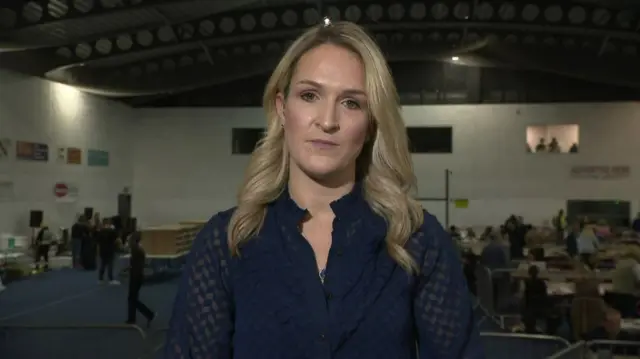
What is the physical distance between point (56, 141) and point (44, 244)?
3.81 m

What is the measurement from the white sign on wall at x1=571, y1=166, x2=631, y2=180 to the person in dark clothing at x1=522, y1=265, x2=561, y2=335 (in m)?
18.5

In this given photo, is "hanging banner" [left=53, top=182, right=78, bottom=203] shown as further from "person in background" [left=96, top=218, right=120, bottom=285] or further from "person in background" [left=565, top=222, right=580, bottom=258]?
"person in background" [left=565, top=222, right=580, bottom=258]

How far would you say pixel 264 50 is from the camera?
2709 centimetres

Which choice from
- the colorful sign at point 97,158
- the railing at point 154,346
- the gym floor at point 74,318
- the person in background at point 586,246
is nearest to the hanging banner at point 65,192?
the colorful sign at point 97,158

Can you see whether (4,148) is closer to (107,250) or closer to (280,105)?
(107,250)

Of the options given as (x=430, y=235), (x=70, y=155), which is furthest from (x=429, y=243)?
(x=70, y=155)

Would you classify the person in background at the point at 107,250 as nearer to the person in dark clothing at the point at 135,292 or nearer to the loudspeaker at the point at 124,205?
the person in dark clothing at the point at 135,292

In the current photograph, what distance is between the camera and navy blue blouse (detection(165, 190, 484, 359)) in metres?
1.58

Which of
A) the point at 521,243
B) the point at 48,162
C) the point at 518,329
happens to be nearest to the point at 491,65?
the point at 521,243

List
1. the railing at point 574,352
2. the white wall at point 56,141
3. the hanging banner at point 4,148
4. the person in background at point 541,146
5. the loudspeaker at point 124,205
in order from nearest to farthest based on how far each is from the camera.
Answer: the railing at point 574,352 < the hanging banner at point 4,148 < the white wall at point 56,141 < the person in background at point 541,146 < the loudspeaker at point 124,205

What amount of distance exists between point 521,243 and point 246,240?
2268 cm

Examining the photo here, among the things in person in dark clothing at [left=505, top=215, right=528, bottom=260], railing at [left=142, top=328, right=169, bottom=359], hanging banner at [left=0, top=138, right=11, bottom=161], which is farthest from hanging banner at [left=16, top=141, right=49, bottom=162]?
railing at [left=142, top=328, right=169, bottom=359]

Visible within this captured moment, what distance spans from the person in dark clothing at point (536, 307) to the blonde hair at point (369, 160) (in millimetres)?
10010

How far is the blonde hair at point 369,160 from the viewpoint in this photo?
171cm
